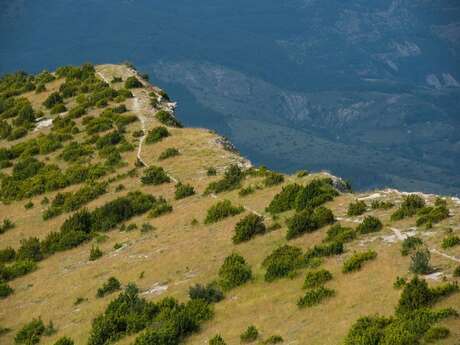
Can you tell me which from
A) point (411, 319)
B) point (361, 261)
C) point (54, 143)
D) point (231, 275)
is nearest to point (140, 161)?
point (54, 143)

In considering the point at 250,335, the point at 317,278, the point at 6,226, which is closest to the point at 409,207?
the point at 317,278

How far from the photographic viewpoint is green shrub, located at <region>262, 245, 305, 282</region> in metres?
32.2

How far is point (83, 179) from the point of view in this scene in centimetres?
5950

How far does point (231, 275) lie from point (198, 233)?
8.62 m

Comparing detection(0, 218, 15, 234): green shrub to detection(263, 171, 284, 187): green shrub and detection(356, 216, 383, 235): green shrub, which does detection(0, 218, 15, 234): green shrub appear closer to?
detection(263, 171, 284, 187): green shrub

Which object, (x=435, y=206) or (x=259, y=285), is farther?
(x=435, y=206)

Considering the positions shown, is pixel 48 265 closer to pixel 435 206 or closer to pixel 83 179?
pixel 83 179

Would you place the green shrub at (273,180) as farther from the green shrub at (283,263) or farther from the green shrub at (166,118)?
the green shrub at (166,118)

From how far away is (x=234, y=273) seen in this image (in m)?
33.2

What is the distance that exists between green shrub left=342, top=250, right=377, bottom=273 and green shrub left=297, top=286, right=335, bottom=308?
1894 millimetres

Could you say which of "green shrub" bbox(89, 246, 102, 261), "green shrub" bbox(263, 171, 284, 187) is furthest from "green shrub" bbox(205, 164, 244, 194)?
"green shrub" bbox(89, 246, 102, 261)

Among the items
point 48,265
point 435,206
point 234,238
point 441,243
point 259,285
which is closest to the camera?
point 441,243

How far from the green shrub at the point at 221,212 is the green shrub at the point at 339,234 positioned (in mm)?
9019

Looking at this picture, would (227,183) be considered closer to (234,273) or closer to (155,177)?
(155,177)
